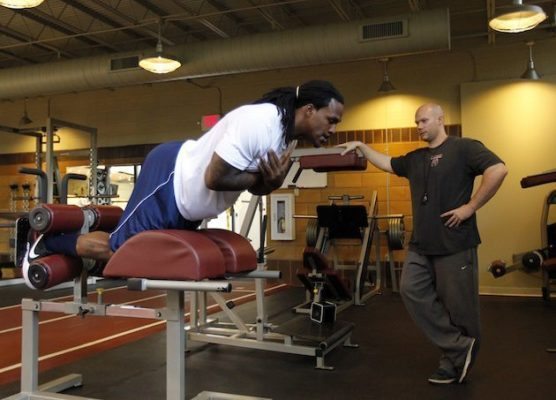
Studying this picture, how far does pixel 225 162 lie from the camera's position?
5.19 feet

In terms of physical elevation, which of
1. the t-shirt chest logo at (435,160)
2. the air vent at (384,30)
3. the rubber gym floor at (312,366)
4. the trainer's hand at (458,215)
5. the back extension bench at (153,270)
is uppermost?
the air vent at (384,30)

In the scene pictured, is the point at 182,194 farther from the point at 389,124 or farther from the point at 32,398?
the point at 389,124

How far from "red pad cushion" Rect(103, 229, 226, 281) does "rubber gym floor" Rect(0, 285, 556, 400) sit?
115 cm

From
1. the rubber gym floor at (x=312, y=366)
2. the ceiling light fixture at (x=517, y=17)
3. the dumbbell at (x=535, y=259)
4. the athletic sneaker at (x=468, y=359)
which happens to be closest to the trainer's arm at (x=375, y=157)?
the athletic sneaker at (x=468, y=359)

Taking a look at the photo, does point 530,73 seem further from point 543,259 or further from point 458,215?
point 458,215

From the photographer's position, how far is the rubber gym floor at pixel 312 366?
2.71 meters

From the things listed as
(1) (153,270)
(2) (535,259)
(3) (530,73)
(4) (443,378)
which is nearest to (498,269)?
(2) (535,259)

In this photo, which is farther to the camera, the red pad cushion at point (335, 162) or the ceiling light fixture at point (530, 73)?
the ceiling light fixture at point (530, 73)

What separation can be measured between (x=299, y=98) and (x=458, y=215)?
131 centimetres

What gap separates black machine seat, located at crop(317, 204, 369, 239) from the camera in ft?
19.1

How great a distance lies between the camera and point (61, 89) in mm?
6871

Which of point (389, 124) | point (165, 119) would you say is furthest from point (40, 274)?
point (165, 119)

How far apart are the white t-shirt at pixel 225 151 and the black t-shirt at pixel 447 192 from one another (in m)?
1.32

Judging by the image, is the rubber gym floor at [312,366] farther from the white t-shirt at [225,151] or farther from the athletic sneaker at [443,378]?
the white t-shirt at [225,151]
